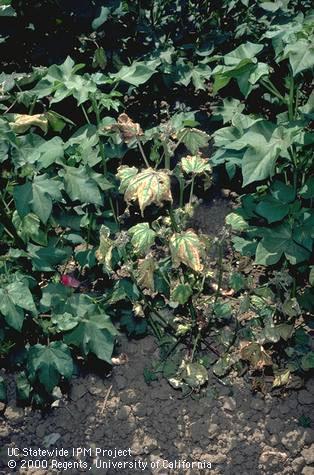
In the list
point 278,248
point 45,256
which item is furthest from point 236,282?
point 45,256

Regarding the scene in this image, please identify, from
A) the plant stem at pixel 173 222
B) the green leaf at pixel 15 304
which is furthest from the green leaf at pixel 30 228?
the plant stem at pixel 173 222

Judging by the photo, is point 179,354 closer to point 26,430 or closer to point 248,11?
point 26,430

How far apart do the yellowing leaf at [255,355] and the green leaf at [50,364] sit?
82 centimetres

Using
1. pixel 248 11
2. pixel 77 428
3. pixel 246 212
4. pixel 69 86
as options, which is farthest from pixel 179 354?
pixel 248 11

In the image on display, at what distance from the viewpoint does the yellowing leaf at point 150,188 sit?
1993mm

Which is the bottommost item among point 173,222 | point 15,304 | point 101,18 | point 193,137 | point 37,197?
point 15,304

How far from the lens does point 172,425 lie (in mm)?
2561

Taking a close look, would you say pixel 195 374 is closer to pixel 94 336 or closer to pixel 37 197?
pixel 94 336

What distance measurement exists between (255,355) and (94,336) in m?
0.76

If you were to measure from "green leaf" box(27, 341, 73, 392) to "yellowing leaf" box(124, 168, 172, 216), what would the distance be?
2.68ft

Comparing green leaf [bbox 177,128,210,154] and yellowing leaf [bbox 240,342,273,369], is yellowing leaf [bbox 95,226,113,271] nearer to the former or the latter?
green leaf [bbox 177,128,210,154]

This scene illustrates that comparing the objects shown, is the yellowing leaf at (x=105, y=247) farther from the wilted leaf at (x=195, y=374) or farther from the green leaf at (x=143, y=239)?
the wilted leaf at (x=195, y=374)

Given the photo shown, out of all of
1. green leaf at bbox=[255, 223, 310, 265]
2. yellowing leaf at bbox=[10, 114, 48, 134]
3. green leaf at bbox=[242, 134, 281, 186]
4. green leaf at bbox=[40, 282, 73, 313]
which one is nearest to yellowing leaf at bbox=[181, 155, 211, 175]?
green leaf at bbox=[242, 134, 281, 186]

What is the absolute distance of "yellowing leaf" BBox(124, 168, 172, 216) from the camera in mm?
1993
